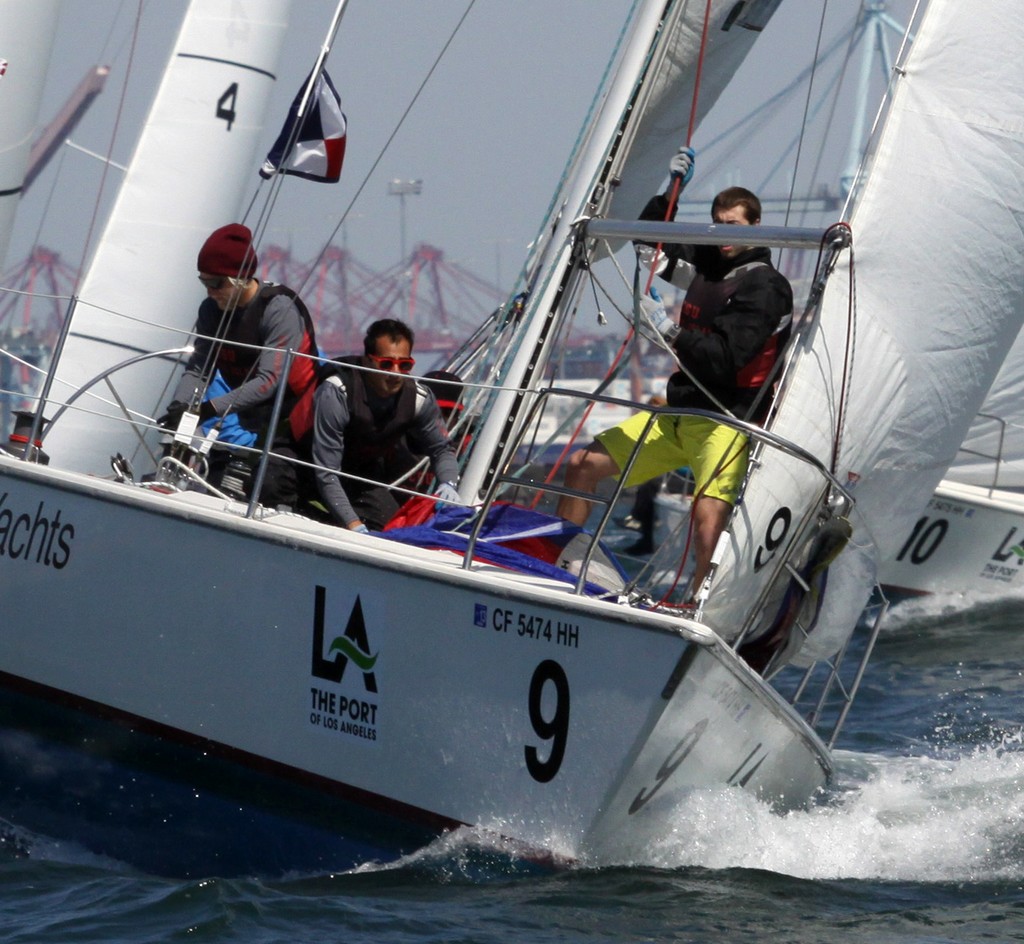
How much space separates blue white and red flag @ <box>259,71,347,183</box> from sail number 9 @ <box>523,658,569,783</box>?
323cm

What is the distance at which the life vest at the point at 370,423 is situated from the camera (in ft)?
19.0

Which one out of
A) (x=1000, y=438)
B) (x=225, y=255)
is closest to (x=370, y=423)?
(x=225, y=255)

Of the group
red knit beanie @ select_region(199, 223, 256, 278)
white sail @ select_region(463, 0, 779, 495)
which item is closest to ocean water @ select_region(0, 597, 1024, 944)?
white sail @ select_region(463, 0, 779, 495)

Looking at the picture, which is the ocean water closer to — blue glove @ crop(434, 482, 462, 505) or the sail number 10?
blue glove @ crop(434, 482, 462, 505)

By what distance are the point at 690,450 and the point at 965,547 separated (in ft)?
29.9

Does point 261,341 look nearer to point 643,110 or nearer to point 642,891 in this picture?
point 643,110

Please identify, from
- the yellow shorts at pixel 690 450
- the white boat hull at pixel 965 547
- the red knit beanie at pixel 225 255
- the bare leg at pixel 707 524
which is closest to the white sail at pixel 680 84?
the yellow shorts at pixel 690 450

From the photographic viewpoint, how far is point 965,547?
13984 millimetres

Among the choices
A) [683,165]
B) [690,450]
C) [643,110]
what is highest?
[643,110]

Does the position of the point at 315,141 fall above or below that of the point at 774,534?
above

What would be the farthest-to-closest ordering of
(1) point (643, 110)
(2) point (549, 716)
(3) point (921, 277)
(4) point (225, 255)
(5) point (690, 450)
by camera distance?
(1) point (643, 110), (4) point (225, 255), (5) point (690, 450), (3) point (921, 277), (2) point (549, 716)

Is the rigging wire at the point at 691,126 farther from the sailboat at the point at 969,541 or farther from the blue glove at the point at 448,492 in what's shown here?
the sailboat at the point at 969,541

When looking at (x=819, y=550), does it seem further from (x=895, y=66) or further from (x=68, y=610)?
(x=68, y=610)

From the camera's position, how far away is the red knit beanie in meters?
6.12
